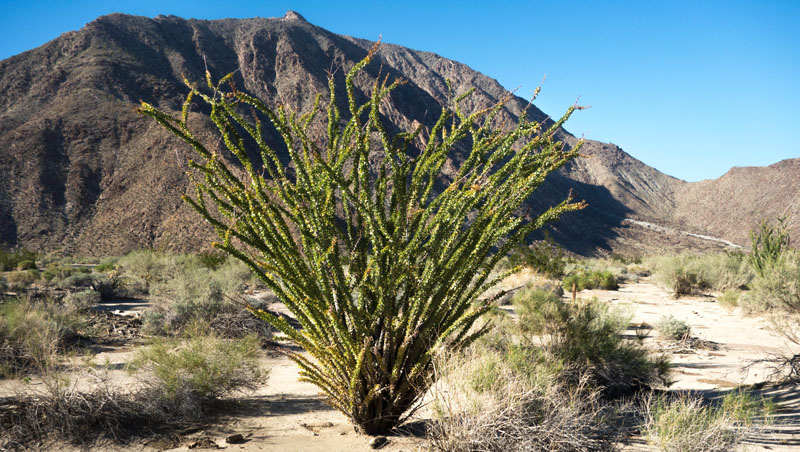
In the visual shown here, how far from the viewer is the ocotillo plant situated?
3.81 m

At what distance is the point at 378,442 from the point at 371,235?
190cm

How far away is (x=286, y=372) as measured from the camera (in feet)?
26.1

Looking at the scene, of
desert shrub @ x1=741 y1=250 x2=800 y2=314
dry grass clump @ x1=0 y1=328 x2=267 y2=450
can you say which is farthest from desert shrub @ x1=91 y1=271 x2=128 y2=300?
desert shrub @ x1=741 y1=250 x2=800 y2=314

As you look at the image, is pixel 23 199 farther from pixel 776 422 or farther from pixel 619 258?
Answer: pixel 619 258

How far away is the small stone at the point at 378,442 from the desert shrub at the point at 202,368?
8.08 ft

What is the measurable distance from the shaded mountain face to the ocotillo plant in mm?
16750

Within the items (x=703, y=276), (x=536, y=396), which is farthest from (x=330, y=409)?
(x=703, y=276)

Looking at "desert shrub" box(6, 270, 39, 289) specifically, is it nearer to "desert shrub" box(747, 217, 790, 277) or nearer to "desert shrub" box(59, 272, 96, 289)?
"desert shrub" box(59, 272, 96, 289)

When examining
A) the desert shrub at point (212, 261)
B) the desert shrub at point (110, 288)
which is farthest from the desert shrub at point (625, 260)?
the desert shrub at point (110, 288)

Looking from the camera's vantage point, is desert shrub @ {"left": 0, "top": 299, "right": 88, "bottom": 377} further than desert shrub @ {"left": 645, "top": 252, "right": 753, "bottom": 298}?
No

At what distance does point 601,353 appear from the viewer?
6.63 m

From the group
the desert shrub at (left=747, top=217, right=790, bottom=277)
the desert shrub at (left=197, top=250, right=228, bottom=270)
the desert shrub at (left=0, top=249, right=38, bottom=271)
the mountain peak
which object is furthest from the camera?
the mountain peak

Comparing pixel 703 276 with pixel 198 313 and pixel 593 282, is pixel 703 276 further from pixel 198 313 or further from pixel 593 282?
pixel 198 313

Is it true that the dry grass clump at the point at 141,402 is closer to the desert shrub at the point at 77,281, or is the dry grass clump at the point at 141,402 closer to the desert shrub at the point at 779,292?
the desert shrub at the point at 779,292
